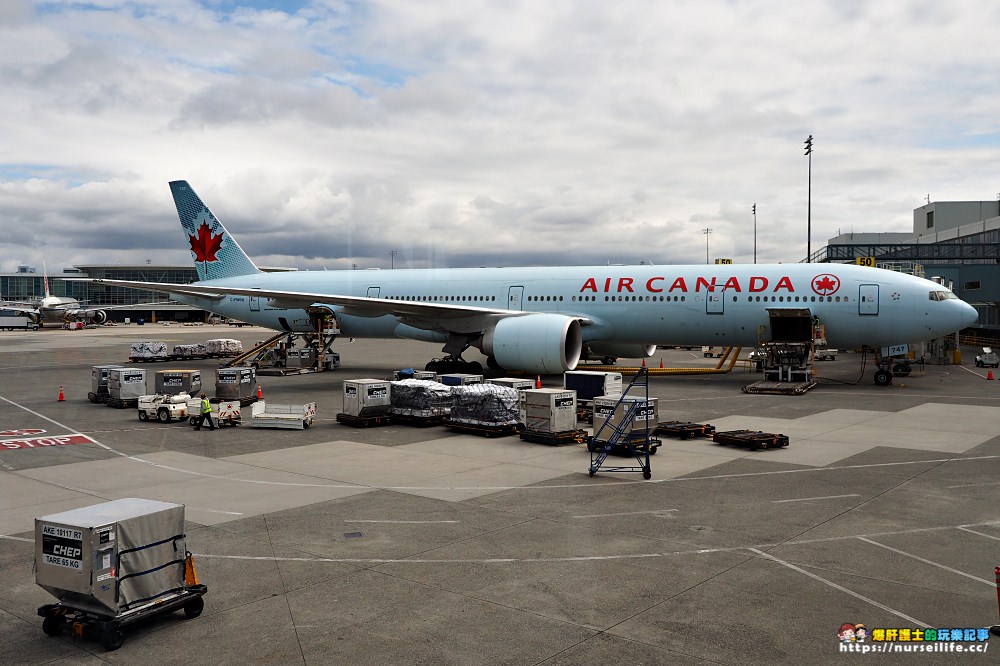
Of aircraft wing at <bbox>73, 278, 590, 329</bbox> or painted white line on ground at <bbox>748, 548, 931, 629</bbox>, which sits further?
aircraft wing at <bbox>73, 278, 590, 329</bbox>

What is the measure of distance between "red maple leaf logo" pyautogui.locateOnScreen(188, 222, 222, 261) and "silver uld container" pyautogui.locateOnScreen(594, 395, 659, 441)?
31.2 meters

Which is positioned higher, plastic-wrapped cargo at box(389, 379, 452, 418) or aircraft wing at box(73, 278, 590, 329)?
aircraft wing at box(73, 278, 590, 329)

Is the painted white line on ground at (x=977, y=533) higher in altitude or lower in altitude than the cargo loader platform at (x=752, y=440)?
lower

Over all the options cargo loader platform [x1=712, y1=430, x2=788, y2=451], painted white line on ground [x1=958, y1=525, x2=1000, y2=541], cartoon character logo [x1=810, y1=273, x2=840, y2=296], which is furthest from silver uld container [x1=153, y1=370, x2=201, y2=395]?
cartoon character logo [x1=810, y1=273, x2=840, y2=296]

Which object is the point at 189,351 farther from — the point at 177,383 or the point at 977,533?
the point at 977,533

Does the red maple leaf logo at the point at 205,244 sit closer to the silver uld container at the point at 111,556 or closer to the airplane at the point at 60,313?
the silver uld container at the point at 111,556

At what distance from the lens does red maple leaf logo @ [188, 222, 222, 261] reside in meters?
42.7

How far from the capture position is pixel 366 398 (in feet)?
71.0

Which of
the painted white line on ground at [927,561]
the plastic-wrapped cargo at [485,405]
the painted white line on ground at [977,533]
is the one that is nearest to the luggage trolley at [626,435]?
the plastic-wrapped cargo at [485,405]

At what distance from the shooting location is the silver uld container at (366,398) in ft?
70.9

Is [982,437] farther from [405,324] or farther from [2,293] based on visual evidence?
[2,293]

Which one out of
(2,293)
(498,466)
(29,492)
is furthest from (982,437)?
(2,293)

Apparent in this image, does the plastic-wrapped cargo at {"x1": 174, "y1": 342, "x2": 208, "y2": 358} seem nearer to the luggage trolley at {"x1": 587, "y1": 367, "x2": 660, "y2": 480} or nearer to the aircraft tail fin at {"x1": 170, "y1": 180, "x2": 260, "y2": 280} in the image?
the aircraft tail fin at {"x1": 170, "y1": 180, "x2": 260, "y2": 280}

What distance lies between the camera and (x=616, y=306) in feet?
108
